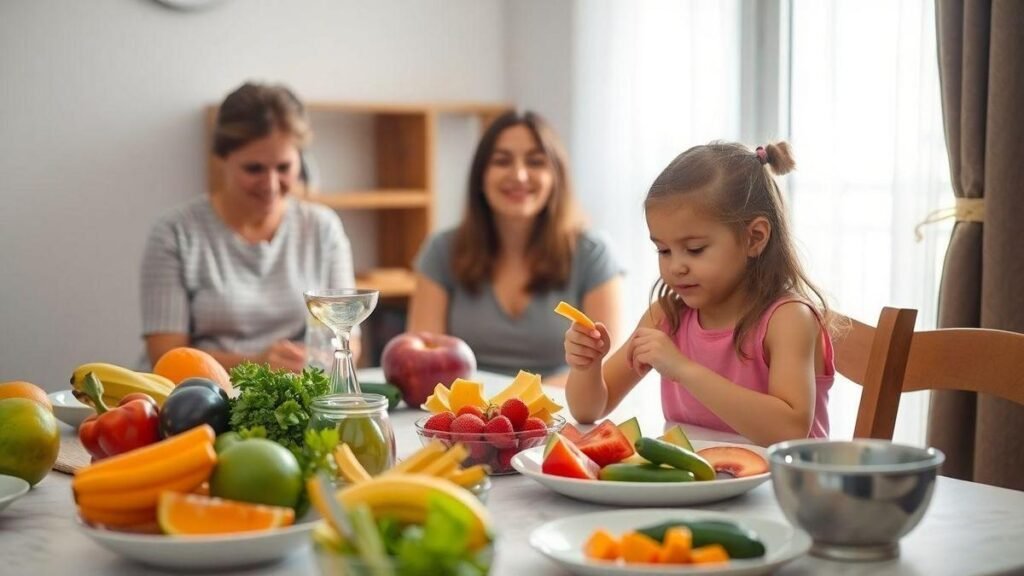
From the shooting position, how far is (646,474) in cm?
132

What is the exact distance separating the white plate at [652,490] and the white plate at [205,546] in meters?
0.31

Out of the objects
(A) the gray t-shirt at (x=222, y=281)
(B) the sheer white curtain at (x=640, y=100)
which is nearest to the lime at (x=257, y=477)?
(A) the gray t-shirt at (x=222, y=281)

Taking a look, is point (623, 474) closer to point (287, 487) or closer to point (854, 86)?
point (287, 487)

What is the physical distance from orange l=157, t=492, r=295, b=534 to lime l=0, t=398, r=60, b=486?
1.15 ft

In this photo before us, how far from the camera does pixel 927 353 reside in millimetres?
1754

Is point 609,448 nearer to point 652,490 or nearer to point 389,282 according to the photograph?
point 652,490

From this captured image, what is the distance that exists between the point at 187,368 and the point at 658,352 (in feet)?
2.30

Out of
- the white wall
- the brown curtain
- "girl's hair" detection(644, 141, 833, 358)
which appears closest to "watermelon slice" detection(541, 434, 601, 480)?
"girl's hair" detection(644, 141, 833, 358)

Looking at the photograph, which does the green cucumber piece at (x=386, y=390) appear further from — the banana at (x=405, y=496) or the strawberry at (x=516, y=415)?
the banana at (x=405, y=496)

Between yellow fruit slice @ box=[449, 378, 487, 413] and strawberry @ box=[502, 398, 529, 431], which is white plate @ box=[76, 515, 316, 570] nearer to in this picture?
strawberry @ box=[502, 398, 529, 431]

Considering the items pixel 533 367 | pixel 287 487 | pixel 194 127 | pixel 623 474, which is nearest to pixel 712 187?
pixel 623 474

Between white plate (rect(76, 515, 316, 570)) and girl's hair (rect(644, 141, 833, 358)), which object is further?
girl's hair (rect(644, 141, 833, 358))

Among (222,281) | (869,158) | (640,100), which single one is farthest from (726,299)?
(640,100)

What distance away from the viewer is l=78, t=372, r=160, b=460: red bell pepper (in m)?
1.43
